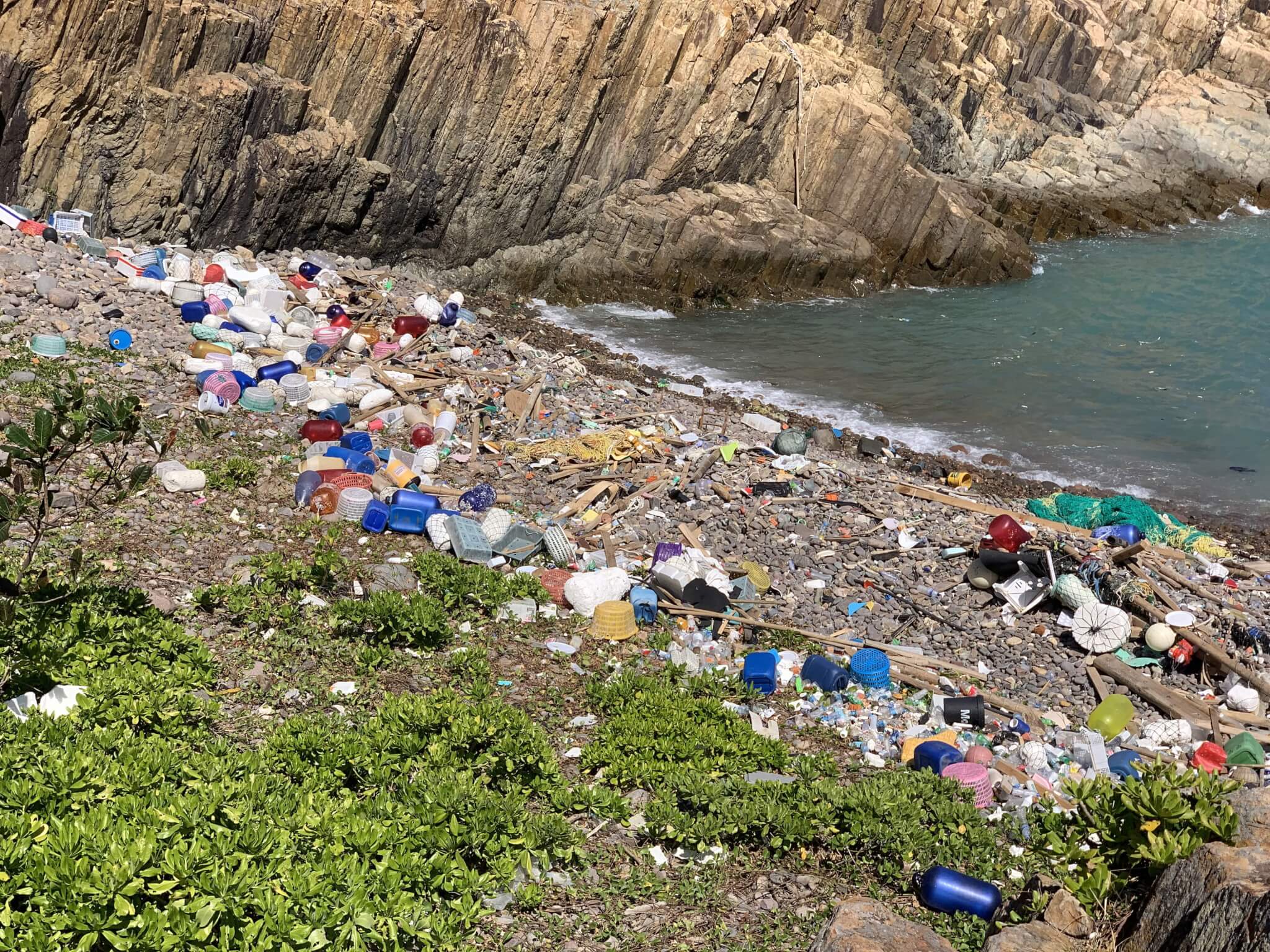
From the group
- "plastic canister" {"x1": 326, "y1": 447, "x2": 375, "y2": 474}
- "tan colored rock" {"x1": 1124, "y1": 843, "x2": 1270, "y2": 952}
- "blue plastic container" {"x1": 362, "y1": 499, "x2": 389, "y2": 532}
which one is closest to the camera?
"tan colored rock" {"x1": 1124, "y1": 843, "x2": 1270, "y2": 952}

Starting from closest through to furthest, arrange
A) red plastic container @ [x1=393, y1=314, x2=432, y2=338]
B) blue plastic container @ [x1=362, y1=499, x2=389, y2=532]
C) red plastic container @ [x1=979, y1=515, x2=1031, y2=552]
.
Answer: blue plastic container @ [x1=362, y1=499, x2=389, y2=532]
red plastic container @ [x1=979, y1=515, x2=1031, y2=552]
red plastic container @ [x1=393, y1=314, x2=432, y2=338]

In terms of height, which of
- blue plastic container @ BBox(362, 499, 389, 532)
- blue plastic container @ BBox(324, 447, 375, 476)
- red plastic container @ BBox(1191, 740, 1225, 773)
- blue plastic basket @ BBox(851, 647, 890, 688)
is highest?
red plastic container @ BBox(1191, 740, 1225, 773)

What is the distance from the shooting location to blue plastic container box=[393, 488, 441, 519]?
9555 millimetres

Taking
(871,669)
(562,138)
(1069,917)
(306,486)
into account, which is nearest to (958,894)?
(1069,917)

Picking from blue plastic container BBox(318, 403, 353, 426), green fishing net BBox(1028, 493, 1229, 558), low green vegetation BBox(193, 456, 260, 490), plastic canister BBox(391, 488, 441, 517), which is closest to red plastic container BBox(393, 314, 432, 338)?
blue plastic container BBox(318, 403, 353, 426)

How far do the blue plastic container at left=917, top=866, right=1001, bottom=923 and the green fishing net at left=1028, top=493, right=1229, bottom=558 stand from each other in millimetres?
7104

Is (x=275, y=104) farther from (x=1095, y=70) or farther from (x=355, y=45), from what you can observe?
(x=1095, y=70)

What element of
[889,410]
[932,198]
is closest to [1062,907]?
[889,410]

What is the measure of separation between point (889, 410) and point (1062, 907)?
14.0m

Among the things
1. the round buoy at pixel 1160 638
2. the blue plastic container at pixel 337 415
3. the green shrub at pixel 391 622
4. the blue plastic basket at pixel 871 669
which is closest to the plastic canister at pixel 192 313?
the blue plastic container at pixel 337 415

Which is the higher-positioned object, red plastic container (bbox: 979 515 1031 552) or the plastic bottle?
red plastic container (bbox: 979 515 1031 552)

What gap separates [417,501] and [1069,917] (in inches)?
264

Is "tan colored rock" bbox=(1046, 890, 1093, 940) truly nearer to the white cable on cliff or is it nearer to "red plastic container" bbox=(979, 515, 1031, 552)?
"red plastic container" bbox=(979, 515, 1031, 552)

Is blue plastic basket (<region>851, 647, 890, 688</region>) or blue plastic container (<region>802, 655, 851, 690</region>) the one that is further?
blue plastic basket (<region>851, 647, 890, 688</region>)
